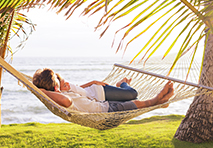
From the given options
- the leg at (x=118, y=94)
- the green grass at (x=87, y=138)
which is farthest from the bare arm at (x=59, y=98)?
the green grass at (x=87, y=138)

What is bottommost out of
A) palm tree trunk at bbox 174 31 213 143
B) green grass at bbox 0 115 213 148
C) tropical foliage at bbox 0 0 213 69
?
green grass at bbox 0 115 213 148

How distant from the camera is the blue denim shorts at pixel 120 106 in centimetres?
211

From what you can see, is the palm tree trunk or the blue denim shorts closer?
the blue denim shorts

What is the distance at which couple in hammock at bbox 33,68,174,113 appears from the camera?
1965mm

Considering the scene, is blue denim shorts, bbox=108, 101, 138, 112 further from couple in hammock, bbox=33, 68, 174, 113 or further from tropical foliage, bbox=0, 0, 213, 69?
tropical foliage, bbox=0, 0, 213, 69

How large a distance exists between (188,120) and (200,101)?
0.24m

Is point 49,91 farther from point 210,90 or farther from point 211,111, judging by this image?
point 211,111

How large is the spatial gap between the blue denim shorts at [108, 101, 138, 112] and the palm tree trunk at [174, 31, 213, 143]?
822mm

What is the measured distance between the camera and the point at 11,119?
6.08 meters

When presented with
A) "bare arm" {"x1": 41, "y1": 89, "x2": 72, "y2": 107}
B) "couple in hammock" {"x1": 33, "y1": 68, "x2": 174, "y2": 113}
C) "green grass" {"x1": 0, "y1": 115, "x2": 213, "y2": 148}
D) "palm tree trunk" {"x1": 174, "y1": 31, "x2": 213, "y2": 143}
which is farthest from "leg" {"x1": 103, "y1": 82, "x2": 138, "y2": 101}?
"green grass" {"x1": 0, "y1": 115, "x2": 213, "y2": 148}

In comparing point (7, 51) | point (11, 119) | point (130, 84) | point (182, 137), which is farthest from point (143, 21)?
point (11, 119)

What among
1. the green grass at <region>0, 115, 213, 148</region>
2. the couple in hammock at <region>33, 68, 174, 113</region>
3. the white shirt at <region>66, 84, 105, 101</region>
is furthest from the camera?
the green grass at <region>0, 115, 213, 148</region>

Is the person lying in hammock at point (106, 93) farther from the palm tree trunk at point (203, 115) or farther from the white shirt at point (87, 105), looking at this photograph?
the palm tree trunk at point (203, 115)

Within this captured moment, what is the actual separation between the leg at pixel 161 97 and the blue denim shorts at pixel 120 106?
60 mm
